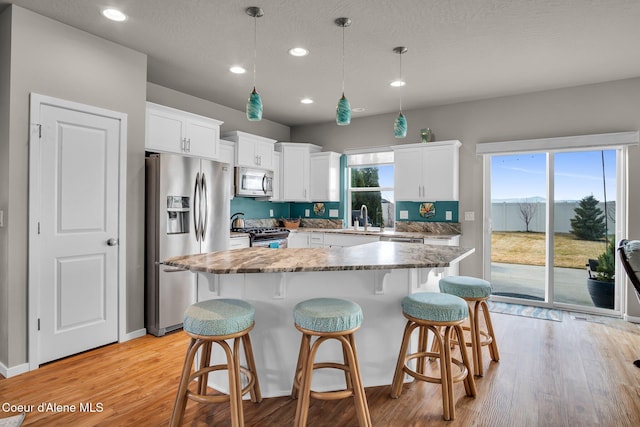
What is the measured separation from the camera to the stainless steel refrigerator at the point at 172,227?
3410 millimetres

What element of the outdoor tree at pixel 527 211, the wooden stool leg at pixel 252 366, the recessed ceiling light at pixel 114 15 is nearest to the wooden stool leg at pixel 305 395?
the wooden stool leg at pixel 252 366

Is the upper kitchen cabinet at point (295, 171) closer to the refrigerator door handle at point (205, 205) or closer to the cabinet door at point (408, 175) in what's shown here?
the cabinet door at point (408, 175)

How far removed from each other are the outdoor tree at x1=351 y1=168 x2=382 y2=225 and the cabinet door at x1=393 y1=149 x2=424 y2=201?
0.68m

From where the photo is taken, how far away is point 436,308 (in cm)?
211

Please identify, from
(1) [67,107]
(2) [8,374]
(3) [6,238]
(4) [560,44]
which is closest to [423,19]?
(4) [560,44]

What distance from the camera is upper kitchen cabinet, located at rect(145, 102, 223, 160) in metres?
3.71

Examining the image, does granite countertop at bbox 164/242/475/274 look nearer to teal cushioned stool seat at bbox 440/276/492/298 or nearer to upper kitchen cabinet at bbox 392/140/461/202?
teal cushioned stool seat at bbox 440/276/492/298

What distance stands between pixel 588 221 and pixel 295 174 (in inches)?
158

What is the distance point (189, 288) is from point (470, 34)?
3505mm

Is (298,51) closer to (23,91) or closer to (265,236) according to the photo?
(23,91)

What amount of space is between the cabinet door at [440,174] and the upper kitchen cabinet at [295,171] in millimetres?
1925

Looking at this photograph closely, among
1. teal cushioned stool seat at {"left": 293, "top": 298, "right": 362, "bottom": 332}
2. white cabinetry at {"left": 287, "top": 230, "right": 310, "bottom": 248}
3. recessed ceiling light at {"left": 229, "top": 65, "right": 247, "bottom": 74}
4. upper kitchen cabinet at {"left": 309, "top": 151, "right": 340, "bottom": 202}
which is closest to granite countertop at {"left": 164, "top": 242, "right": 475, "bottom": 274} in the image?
teal cushioned stool seat at {"left": 293, "top": 298, "right": 362, "bottom": 332}

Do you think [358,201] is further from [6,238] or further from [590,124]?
[6,238]

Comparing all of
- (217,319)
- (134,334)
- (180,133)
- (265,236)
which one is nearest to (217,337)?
(217,319)
